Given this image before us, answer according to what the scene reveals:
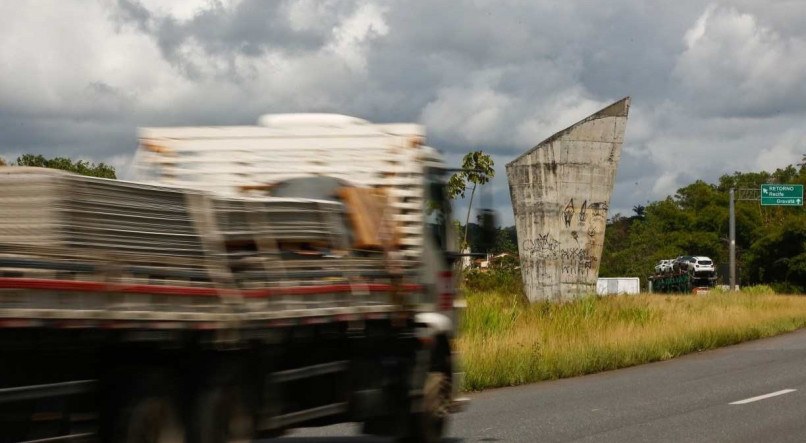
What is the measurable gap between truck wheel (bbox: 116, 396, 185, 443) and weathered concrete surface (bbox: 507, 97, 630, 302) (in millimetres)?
30317

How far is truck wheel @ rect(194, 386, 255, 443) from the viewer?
7.70 metres

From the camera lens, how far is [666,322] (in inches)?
1157

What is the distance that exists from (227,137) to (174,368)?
427cm

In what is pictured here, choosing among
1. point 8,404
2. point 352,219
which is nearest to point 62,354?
point 8,404

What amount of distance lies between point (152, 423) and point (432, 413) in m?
4.37

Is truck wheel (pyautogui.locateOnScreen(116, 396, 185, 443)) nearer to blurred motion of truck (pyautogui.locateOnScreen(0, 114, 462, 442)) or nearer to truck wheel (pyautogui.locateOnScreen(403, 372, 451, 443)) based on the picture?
blurred motion of truck (pyautogui.locateOnScreen(0, 114, 462, 442))

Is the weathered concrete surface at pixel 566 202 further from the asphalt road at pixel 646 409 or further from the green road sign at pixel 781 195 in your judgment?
the green road sign at pixel 781 195

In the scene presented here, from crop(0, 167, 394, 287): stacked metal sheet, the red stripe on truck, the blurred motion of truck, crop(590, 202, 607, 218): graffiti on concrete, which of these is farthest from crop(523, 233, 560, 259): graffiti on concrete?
crop(0, 167, 394, 287): stacked metal sheet

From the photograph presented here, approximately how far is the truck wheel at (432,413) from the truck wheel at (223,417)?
291 cm

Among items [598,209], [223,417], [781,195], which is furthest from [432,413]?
[781,195]

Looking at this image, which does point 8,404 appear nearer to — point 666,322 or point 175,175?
point 175,175

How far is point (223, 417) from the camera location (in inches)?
312

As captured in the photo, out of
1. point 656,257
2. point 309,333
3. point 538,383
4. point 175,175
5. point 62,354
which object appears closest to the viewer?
point 62,354

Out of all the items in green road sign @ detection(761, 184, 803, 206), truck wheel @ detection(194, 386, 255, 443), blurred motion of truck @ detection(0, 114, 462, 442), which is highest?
green road sign @ detection(761, 184, 803, 206)
